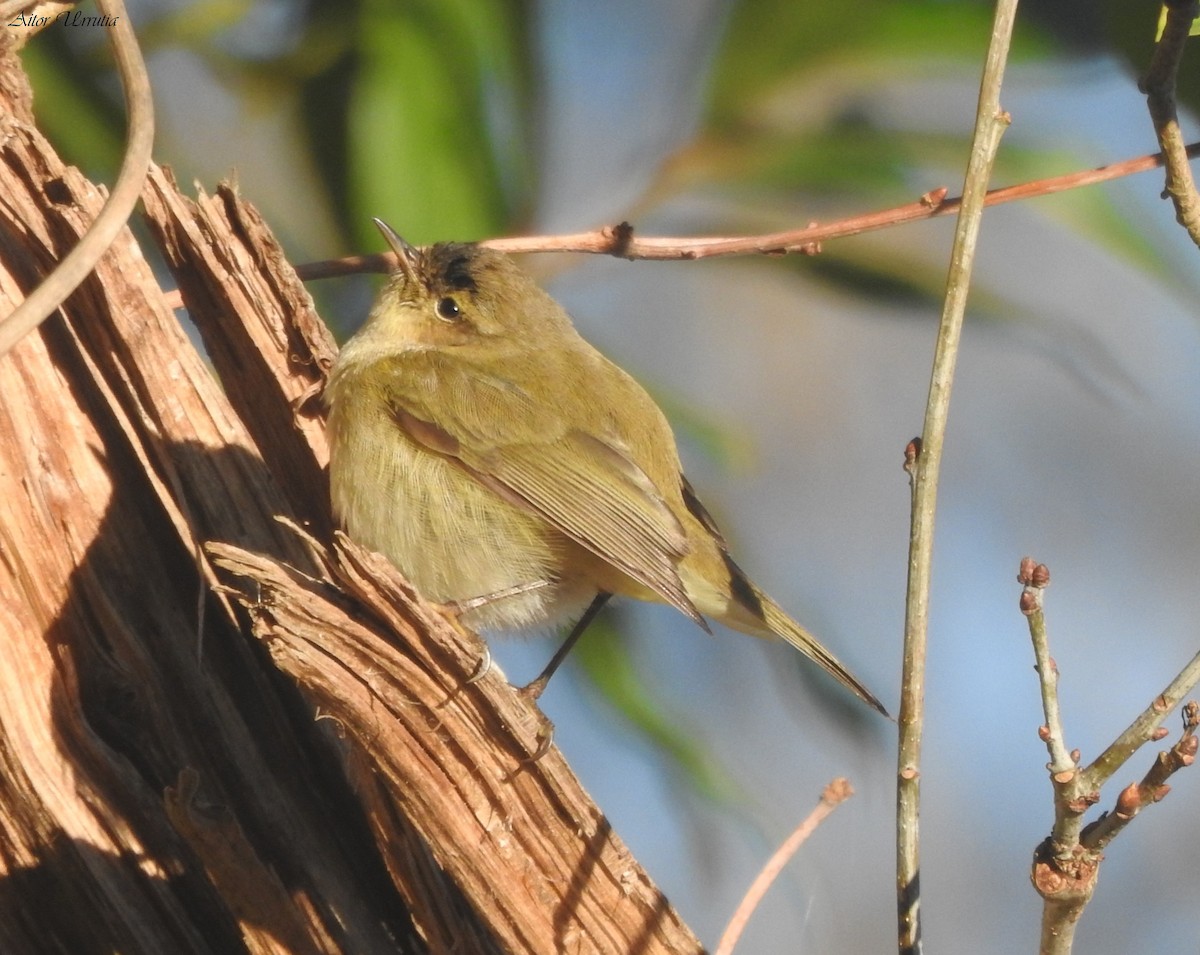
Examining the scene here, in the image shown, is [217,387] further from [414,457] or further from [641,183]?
[641,183]

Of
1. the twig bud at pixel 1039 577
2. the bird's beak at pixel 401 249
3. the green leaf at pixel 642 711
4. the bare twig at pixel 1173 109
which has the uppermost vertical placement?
the bare twig at pixel 1173 109

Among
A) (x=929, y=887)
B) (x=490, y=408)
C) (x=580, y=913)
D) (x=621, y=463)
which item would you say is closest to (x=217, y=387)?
(x=490, y=408)

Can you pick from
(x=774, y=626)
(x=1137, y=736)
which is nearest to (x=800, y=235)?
(x=774, y=626)

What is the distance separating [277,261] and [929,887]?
4.04 m

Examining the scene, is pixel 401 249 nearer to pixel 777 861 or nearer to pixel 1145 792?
pixel 777 861

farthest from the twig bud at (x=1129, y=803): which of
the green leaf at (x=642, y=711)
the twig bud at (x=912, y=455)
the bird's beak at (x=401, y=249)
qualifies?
the bird's beak at (x=401, y=249)

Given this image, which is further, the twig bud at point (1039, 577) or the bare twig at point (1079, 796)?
the twig bud at point (1039, 577)

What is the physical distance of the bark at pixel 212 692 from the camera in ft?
7.66

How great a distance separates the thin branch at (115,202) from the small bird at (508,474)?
2.76 ft

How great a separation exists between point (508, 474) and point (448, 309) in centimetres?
68

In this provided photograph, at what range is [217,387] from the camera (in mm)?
2906

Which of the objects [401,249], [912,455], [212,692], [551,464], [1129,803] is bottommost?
[212,692]

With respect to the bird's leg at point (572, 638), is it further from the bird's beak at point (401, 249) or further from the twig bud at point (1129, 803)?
→ the twig bud at point (1129, 803)

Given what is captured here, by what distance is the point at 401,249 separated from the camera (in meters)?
3.67
